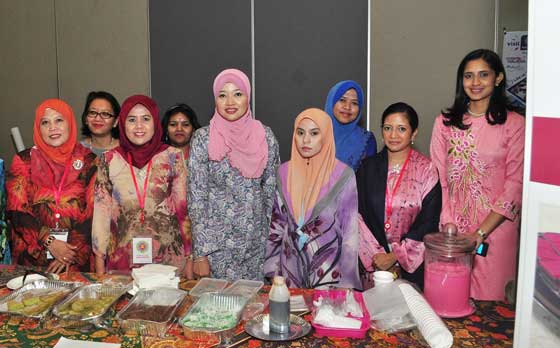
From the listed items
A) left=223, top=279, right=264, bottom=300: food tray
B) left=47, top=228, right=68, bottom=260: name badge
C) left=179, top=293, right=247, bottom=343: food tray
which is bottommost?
left=179, top=293, right=247, bottom=343: food tray

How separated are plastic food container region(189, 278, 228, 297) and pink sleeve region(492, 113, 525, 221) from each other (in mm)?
1337

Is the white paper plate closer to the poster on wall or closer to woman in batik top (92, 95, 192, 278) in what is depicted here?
woman in batik top (92, 95, 192, 278)

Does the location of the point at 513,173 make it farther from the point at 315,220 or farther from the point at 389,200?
the point at 315,220

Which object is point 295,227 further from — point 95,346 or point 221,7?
point 221,7

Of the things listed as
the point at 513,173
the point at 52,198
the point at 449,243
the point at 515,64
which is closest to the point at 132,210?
the point at 52,198

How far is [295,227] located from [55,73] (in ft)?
9.71

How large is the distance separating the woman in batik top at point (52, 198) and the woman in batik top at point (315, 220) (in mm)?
913

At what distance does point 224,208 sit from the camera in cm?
262

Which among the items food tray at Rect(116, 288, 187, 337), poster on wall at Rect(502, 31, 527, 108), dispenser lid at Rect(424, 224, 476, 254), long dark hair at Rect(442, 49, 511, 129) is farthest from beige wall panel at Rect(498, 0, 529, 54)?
food tray at Rect(116, 288, 187, 337)

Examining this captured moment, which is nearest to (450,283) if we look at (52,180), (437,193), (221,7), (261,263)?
(437,193)

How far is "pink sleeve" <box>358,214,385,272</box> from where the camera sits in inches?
97.6

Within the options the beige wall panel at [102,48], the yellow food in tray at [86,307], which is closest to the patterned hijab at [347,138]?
the yellow food in tray at [86,307]

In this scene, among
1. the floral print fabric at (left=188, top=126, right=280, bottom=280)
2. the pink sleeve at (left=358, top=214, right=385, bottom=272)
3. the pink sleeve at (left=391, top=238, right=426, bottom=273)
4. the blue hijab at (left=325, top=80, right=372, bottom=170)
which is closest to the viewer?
the pink sleeve at (left=391, top=238, right=426, bottom=273)

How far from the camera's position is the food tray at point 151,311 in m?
1.58
